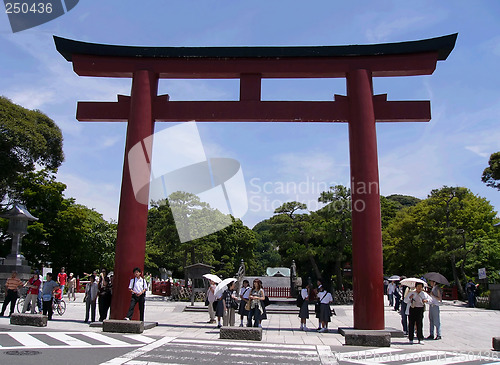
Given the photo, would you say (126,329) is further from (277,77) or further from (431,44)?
(431,44)

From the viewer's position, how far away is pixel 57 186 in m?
38.8

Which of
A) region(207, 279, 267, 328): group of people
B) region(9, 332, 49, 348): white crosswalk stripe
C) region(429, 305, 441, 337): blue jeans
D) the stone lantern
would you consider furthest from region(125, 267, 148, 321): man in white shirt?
the stone lantern

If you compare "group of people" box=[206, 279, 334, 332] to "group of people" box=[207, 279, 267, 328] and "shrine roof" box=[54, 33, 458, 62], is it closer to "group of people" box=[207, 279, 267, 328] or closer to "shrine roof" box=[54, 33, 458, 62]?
"group of people" box=[207, 279, 267, 328]

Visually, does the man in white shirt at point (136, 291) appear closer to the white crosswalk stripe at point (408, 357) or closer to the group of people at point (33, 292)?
the group of people at point (33, 292)

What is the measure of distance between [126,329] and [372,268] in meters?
6.54

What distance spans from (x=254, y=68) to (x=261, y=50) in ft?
1.87

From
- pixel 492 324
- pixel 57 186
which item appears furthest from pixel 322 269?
pixel 492 324

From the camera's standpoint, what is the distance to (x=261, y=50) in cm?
1284

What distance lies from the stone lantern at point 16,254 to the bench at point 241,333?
47.0 ft

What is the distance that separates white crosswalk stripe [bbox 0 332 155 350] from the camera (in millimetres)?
7992

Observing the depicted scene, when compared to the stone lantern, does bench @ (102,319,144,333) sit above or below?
below

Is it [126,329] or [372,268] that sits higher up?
[372,268]

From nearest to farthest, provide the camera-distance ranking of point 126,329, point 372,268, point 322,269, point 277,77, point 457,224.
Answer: point 126,329
point 372,268
point 277,77
point 457,224
point 322,269

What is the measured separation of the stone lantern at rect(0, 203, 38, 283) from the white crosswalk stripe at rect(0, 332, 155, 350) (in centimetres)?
1207
